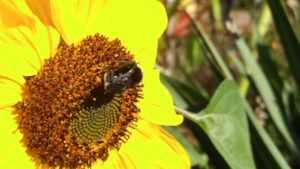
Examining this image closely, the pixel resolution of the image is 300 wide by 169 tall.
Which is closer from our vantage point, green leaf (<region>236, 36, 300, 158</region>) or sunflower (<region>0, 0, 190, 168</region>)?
sunflower (<region>0, 0, 190, 168</region>)

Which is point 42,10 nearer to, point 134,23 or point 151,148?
point 134,23

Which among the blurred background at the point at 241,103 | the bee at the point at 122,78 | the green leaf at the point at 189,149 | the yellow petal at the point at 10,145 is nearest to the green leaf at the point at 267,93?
the blurred background at the point at 241,103

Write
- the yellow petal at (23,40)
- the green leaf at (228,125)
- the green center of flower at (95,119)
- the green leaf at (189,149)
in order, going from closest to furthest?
1. the yellow petal at (23,40)
2. the green center of flower at (95,119)
3. the green leaf at (228,125)
4. the green leaf at (189,149)

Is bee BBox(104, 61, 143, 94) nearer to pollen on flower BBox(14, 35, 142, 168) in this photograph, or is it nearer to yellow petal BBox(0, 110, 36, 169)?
pollen on flower BBox(14, 35, 142, 168)

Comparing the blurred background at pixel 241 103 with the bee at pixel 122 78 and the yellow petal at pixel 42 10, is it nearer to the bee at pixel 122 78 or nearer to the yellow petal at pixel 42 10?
the bee at pixel 122 78

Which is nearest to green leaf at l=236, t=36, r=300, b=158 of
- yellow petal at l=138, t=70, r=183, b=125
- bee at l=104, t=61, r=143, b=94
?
yellow petal at l=138, t=70, r=183, b=125

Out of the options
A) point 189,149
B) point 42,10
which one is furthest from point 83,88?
point 189,149

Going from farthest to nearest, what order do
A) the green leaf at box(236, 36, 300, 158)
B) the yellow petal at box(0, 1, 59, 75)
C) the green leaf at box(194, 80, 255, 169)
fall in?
1. the green leaf at box(236, 36, 300, 158)
2. the green leaf at box(194, 80, 255, 169)
3. the yellow petal at box(0, 1, 59, 75)

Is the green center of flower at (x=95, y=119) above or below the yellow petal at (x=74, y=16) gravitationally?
below
